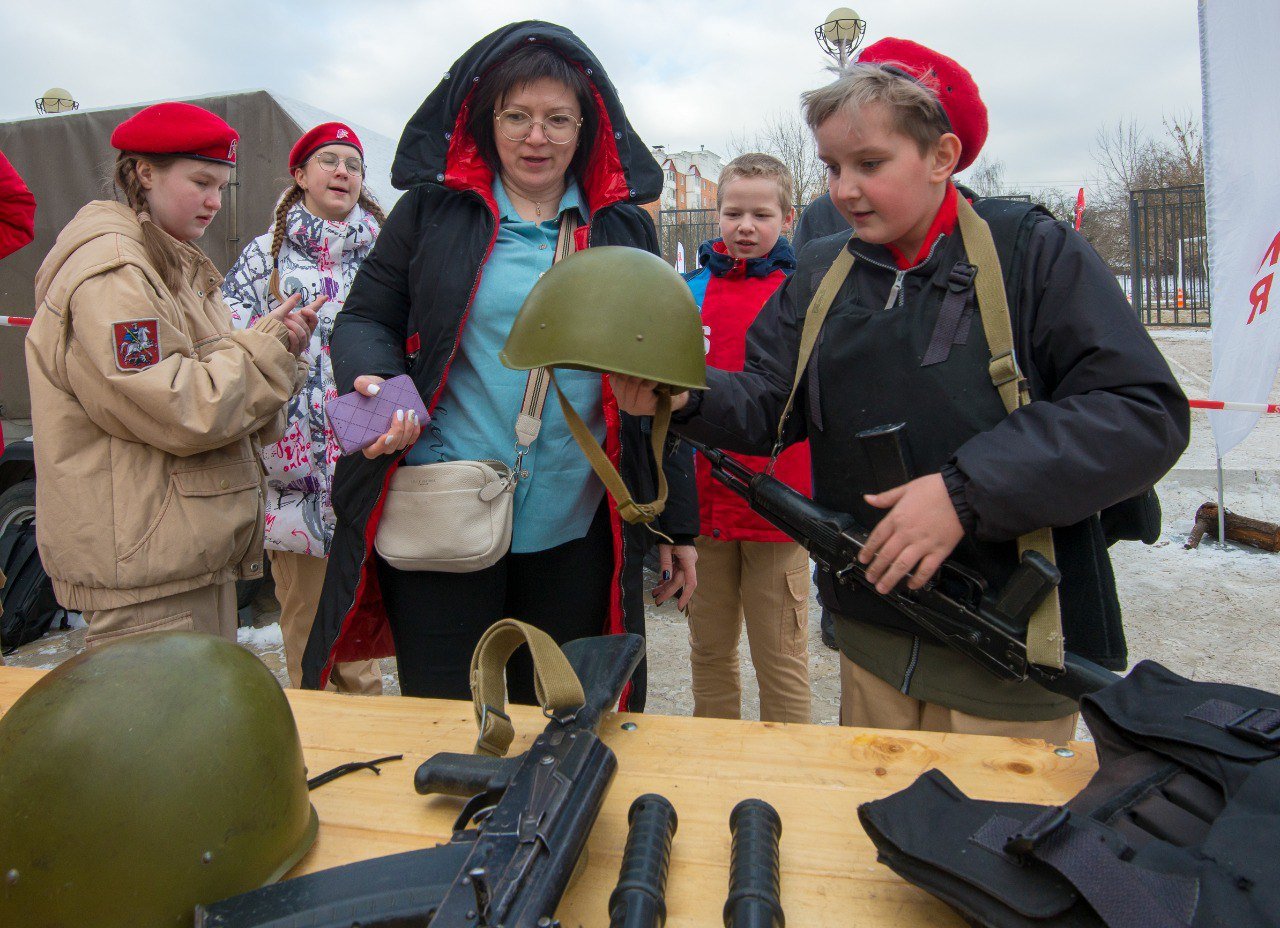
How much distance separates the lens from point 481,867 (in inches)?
38.3

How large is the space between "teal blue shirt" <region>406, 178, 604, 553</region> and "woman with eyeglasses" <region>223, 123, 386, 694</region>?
1196 millimetres

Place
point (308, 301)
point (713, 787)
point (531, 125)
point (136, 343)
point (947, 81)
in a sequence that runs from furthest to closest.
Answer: point (308, 301) < point (136, 343) < point (531, 125) < point (947, 81) < point (713, 787)

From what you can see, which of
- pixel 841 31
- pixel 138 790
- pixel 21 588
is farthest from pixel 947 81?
pixel 841 31

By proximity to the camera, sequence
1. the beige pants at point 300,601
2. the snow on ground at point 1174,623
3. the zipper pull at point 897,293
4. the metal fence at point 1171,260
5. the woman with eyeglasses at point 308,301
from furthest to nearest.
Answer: the metal fence at point 1171,260, the snow on ground at point 1174,623, the beige pants at point 300,601, the woman with eyeglasses at point 308,301, the zipper pull at point 897,293

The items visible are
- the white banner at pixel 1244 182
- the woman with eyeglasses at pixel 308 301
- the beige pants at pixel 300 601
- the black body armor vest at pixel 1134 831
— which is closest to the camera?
the black body armor vest at pixel 1134 831

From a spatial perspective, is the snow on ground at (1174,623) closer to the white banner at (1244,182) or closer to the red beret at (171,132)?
the white banner at (1244,182)

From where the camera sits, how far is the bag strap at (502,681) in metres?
1.28

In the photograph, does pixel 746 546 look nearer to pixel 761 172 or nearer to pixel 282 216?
pixel 761 172

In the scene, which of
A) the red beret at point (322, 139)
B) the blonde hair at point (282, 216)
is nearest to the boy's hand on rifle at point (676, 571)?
the blonde hair at point (282, 216)

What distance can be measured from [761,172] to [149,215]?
1.95 metres

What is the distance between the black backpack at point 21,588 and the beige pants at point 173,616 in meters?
2.65

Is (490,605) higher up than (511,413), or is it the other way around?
(511,413)

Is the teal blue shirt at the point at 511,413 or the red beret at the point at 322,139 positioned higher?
the red beret at the point at 322,139

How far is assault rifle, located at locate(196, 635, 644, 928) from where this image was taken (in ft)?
3.07
